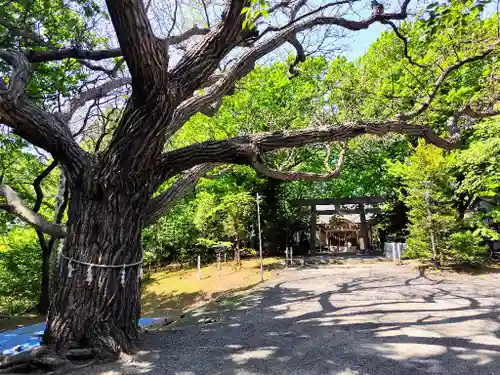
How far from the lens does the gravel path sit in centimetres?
269

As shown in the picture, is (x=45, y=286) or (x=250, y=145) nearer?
(x=250, y=145)

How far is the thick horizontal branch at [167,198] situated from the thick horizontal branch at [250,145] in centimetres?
52

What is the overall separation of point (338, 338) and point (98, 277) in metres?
2.60

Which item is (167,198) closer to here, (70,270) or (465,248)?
(70,270)

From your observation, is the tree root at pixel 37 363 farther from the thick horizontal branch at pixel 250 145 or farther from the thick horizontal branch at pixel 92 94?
the thick horizontal branch at pixel 92 94

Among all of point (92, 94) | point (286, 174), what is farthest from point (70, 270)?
point (92, 94)

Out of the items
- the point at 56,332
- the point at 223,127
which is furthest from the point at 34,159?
the point at 56,332

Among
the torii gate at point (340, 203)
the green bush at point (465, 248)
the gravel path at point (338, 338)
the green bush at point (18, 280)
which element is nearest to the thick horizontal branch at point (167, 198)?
the gravel path at point (338, 338)

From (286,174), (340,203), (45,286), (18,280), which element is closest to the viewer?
(286,174)

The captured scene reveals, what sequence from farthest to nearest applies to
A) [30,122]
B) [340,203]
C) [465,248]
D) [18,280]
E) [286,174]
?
[340,203] < [18,280] < [465,248] < [286,174] < [30,122]

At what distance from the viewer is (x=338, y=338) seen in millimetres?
3502

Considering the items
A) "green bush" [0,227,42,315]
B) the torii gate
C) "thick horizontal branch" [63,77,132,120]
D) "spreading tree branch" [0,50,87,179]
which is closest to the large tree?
"spreading tree branch" [0,50,87,179]

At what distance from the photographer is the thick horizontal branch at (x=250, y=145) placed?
3.47 meters

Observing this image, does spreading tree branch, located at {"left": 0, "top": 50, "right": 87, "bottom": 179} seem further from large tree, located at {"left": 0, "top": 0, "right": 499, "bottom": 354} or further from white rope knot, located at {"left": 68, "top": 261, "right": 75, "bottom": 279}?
white rope knot, located at {"left": 68, "top": 261, "right": 75, "bottom": 279}
